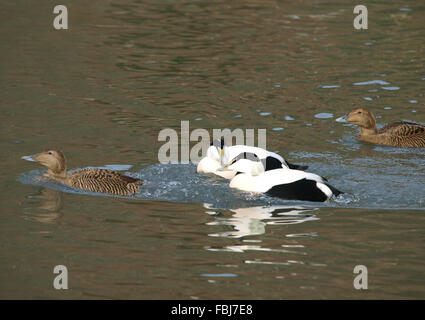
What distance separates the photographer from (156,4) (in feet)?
74.2

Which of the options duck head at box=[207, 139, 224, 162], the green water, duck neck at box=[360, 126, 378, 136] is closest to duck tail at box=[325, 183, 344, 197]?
the green water

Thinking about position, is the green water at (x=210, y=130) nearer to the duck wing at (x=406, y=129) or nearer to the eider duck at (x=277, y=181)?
the eider duck at (x=277, y=181)

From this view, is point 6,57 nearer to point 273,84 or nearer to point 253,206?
point 273,84

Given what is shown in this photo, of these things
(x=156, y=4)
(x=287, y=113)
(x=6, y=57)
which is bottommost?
(x=287, y=113)

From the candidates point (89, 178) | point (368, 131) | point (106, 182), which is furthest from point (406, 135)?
A: point (89, 178)

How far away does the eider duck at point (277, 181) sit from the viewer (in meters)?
9.90

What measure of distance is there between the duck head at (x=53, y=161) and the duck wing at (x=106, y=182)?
257 millimetres

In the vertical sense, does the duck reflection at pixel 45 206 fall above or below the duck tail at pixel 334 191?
below

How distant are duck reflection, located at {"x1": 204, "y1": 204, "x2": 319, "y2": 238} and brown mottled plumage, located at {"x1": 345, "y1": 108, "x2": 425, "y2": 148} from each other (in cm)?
382

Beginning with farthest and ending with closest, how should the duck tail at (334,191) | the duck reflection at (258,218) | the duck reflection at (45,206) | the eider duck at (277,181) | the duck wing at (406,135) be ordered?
the duck wing at (406,135)
the duck tail at (334,191)
the eider duck at (277,181)
the duck reflection at (45,206)
the duck reflection at (258,218)

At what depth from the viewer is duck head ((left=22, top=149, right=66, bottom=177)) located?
416 inches

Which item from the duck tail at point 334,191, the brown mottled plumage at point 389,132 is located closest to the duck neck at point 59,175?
the duck tail at point 334,191
